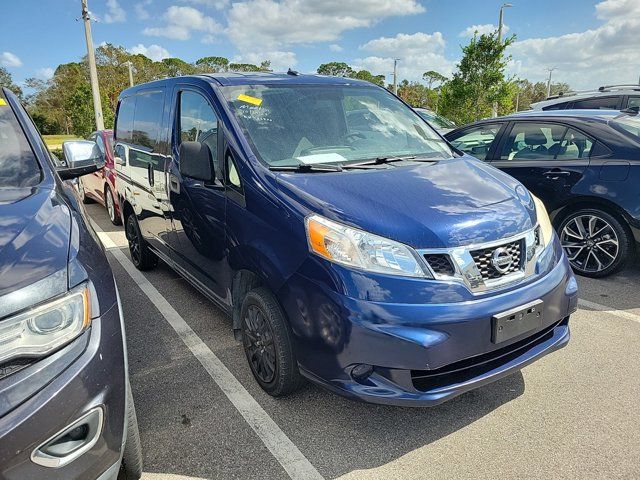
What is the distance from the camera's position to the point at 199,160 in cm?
286

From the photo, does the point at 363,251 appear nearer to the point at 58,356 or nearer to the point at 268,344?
the point at 268,344

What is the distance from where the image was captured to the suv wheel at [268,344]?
2.46 meters

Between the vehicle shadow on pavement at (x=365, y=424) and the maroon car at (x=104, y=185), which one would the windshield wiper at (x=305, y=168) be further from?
the maroon car at (x=104, y=185)

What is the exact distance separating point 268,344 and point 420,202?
3.68 ft

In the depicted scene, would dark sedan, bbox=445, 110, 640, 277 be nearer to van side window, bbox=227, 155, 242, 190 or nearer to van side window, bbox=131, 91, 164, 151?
van side window, bbox=227, 155, 242, 190

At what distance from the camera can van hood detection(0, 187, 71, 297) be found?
1.56 m

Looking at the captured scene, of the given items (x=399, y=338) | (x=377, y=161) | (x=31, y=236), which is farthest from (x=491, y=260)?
(x=31, y=236)

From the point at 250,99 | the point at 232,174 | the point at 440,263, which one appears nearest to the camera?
the point at 440,263

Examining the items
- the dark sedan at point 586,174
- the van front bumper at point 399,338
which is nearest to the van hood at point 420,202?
the van front bumper at point 399,338

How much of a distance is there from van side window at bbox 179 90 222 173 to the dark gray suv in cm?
127

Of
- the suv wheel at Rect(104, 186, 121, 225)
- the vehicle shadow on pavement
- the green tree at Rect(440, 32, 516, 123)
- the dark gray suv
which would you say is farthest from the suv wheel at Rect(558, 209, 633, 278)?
the green tree at Rect(440, 32, 516, 123)

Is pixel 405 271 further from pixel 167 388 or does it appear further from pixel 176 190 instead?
pixel 176 190

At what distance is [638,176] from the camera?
425 centimetres

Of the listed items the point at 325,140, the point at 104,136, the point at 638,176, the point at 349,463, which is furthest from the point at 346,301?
the point at 104,136
